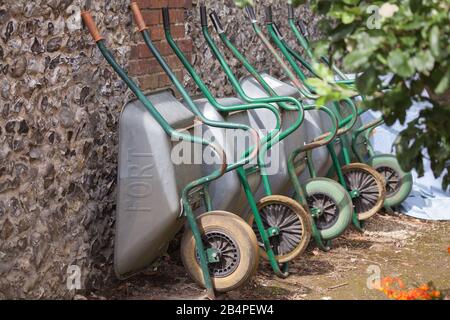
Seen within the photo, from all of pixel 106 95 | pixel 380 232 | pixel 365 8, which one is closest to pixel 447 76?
pixel 365 8

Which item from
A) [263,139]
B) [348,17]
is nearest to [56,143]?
[263,139]

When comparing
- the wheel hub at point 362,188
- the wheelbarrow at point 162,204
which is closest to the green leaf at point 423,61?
the wheelbarrow at point 162,204

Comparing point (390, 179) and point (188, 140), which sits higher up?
point (188, 140)

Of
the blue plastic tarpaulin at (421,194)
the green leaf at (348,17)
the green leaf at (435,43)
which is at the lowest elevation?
the blue plastic tarpaulin at (421,194)

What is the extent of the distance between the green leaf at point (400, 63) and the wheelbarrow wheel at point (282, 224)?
230 cm

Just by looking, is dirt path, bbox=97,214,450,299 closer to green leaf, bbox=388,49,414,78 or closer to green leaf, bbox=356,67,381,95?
green leaf, bbox=356,67,381,95

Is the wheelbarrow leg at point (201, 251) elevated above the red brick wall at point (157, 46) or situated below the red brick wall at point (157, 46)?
below

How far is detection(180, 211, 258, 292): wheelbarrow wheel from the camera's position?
Result: 4.25 metres

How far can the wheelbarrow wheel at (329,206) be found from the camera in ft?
17.2

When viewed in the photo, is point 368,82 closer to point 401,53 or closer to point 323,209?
point 401,53

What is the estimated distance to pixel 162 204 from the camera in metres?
4.19

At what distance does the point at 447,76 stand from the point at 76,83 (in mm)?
2047

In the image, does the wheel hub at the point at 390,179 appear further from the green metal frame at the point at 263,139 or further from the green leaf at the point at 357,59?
the green leaf at the point at 357,59

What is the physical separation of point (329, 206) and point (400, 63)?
2.86 metres
